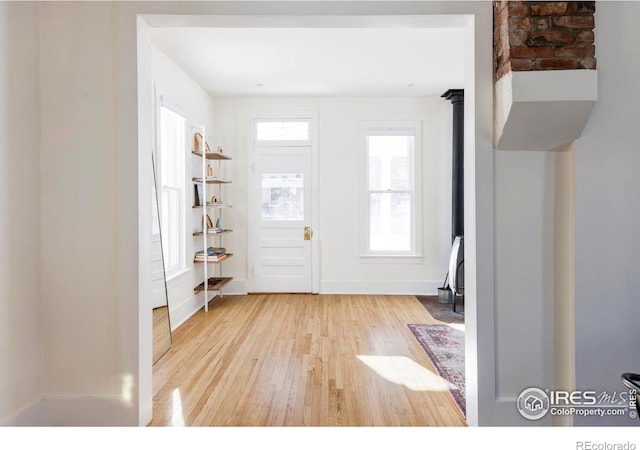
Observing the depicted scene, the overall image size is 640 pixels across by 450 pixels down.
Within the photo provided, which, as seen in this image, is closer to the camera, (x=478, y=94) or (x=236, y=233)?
(x=478, y=94)

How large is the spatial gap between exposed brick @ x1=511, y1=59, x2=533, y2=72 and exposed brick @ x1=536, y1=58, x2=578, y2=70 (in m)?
0.04

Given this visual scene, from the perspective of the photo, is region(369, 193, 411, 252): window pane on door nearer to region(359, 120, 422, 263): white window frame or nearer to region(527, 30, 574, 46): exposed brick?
region(359, 120, 422, 263): white window frame

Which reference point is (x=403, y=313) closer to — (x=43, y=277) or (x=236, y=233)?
(x=236, y=233)

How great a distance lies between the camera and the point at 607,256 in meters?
1.99

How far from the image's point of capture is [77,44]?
2.13m

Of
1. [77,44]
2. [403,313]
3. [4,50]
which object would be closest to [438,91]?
[403,313]

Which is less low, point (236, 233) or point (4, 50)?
point (4, 50)

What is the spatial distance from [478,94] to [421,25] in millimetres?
504

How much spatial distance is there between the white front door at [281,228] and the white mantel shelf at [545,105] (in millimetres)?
3709

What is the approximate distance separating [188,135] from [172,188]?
67 centimetres

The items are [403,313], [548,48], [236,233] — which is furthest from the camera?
[236,233]

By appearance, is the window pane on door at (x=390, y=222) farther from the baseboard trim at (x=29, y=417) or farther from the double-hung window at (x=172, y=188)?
the baseboard trim at (x=29, y=417)

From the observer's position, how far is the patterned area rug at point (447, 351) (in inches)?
104
